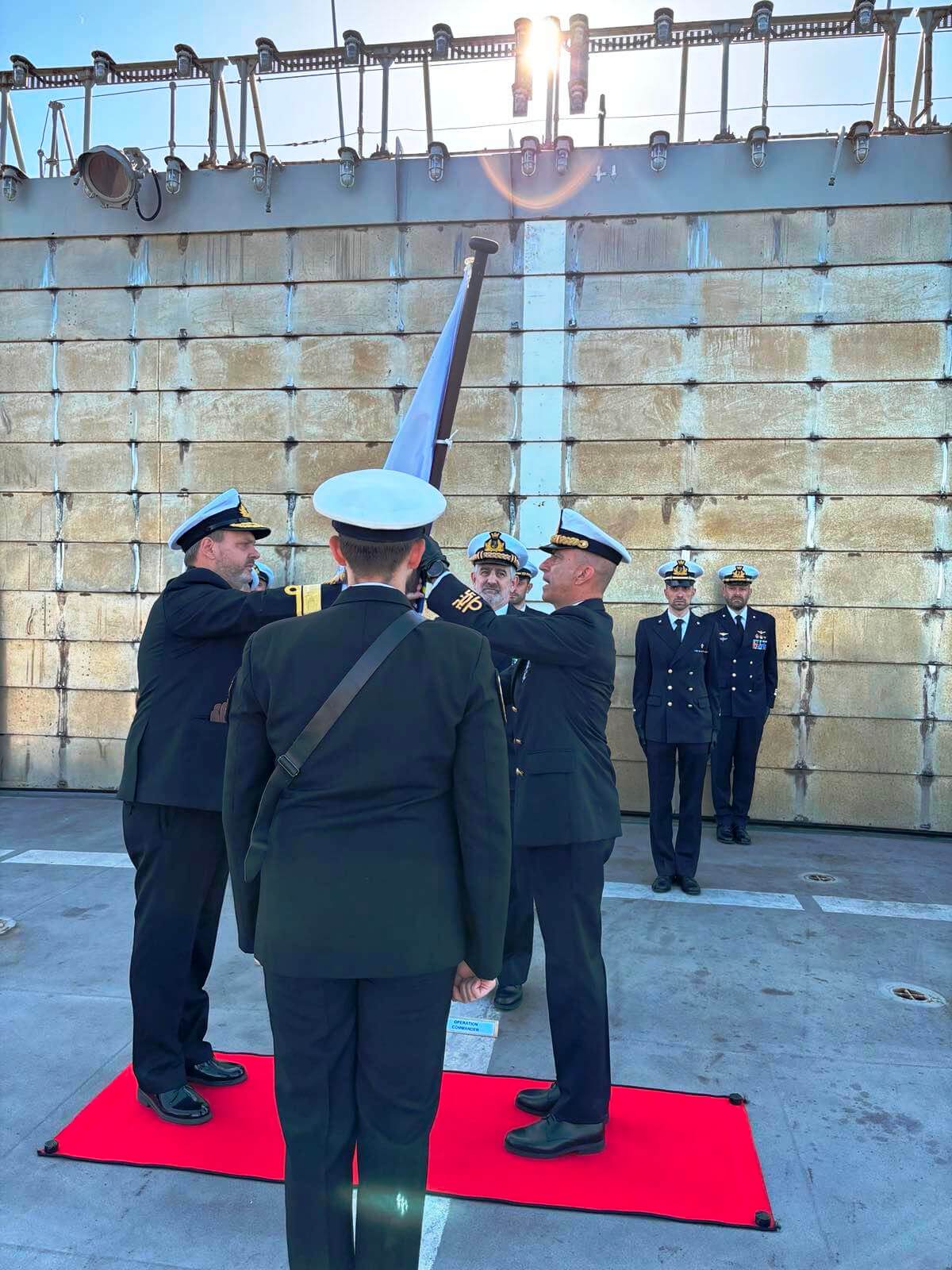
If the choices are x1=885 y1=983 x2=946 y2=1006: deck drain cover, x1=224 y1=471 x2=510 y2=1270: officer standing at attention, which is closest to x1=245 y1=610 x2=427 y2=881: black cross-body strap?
x1=224 y1=471 x2=510 y2=1270: officer standing at attention

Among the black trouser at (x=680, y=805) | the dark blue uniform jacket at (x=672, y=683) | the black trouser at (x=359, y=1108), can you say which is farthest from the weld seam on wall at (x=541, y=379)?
the black trouser at (x=359, y=1108)

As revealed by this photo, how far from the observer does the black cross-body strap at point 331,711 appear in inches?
67.7

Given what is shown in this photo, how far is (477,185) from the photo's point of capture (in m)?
7.14

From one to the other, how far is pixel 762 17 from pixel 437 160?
8.79 feet

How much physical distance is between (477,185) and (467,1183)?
6869 mm

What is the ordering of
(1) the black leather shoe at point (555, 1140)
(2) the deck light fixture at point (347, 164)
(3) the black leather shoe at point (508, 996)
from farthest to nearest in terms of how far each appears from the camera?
(2) the deck light fixture at point (347, 164), (3) the black leather shoe at point (508, 996), (1) the black leather shoe at point (555, 1140)

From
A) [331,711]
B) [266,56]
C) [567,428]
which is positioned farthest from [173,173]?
[331,711]

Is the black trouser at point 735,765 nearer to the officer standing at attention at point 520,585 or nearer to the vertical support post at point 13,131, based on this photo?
the officer standing at attention at point 520,585

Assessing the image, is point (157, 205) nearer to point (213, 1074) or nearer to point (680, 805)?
point (680, 805)

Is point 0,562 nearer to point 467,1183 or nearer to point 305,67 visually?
point 305,67

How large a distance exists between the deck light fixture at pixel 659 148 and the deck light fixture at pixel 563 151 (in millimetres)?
630

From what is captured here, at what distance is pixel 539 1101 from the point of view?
2816mm

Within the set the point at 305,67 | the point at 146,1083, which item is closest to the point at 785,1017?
the point at 146,1083

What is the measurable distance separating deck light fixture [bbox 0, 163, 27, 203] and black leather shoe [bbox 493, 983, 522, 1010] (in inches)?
299
